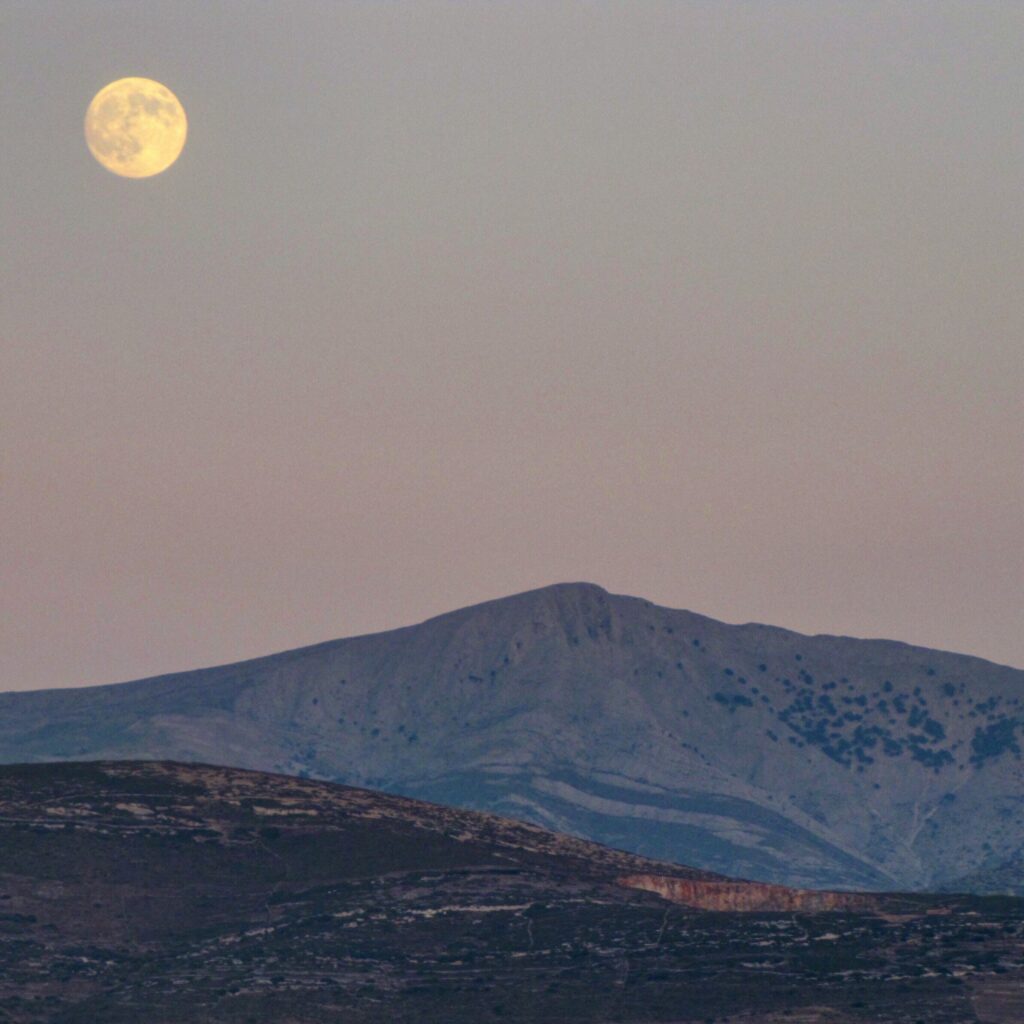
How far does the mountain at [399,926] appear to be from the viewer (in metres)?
127

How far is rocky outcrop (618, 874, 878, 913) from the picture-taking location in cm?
16550

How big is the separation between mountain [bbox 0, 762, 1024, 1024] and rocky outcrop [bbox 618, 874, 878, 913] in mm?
226

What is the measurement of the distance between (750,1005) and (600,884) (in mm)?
40097

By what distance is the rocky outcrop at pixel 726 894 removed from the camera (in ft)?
543

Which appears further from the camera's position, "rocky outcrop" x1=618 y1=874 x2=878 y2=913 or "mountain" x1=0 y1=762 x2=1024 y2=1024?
"rocky outcrop" x1=618 y1=874 x2=878 y2=913

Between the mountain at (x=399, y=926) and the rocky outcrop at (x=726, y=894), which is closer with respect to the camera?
the mountain at (x=399, y=926)

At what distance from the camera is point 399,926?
14612cm

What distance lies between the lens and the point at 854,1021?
120125mm

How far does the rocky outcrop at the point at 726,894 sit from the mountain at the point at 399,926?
226 mm

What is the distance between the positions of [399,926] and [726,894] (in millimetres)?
33778

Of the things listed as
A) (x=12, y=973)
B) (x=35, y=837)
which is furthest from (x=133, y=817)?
(x=12, y=973)

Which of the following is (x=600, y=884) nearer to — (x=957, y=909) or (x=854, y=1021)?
(x=957, y=909)

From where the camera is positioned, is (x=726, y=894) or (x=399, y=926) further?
(x=726, y=894)

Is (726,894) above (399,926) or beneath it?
above
